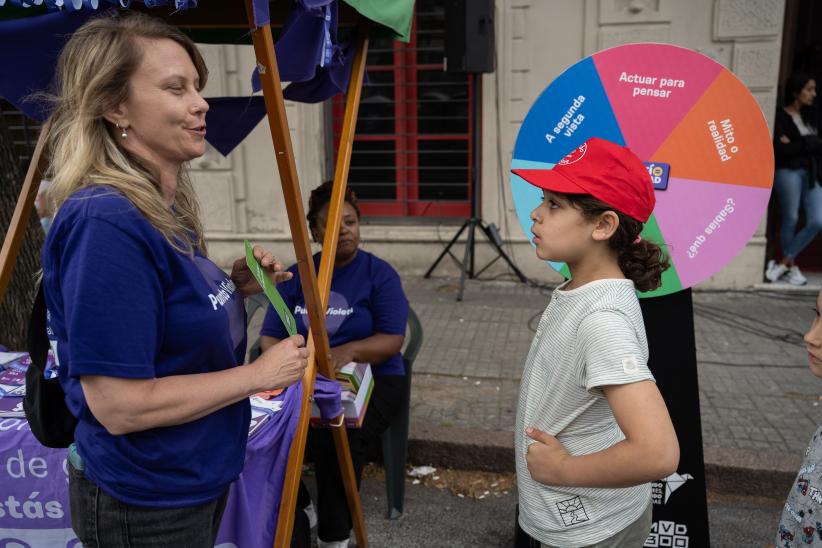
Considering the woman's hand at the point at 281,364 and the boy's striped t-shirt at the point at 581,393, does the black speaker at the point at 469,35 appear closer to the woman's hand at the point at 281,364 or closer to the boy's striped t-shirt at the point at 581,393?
the boy's striped t-shirt at the point at 581,393

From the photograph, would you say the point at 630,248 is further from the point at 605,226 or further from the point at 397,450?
the point at 397,450

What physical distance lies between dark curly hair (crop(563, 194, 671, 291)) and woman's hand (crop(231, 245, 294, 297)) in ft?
2.59

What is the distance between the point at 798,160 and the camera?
615cm

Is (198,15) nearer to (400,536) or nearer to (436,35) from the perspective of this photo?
(400,536)

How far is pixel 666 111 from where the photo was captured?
80.0 inches

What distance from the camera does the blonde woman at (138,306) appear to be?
4.09ft

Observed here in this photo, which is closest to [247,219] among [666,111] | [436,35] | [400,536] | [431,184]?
[431,184]

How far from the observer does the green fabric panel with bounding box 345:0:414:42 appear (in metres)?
2.09

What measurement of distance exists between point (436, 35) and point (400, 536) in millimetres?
5287

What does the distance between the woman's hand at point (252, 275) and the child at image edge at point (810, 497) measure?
130 cm

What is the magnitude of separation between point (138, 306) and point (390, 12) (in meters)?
1.47

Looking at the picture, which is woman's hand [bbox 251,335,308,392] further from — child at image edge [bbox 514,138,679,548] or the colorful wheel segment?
the colorful wheel segment

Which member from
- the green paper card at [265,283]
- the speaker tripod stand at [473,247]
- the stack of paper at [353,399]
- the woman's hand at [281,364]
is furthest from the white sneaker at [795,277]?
the woman's hand at [281,364]

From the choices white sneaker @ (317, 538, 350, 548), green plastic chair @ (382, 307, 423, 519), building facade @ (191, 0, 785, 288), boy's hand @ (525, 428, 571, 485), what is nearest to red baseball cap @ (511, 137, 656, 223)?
boy's hand @ (525, 428, 571, 485)
